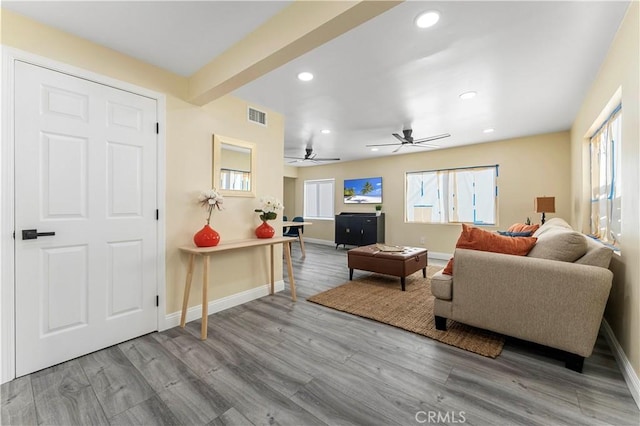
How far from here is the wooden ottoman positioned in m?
3.58

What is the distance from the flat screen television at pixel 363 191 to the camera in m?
6.93

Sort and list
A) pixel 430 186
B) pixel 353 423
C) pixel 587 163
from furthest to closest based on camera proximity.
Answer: pixel 430 186
pixel 587 163
pixel 353 423

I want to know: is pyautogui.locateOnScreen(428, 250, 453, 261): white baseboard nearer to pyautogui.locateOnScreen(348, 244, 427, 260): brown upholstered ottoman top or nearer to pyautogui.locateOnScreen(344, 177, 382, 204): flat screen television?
pyautogui.locateOnScreen(344, 177, 382, 204): flat screen television

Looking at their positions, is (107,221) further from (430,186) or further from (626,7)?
(430,186)

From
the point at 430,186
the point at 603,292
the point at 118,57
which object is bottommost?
the point at 603,292

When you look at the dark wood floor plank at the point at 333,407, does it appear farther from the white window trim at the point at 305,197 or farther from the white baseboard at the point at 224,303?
the white window trim at the point at 305,197

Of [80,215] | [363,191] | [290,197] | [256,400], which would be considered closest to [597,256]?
[256,400]

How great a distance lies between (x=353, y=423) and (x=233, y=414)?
0.66m

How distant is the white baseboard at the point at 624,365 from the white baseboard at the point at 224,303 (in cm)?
313

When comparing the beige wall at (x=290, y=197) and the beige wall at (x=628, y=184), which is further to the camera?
the beige wall at (x=290, y=197)

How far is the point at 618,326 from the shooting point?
6.55ft

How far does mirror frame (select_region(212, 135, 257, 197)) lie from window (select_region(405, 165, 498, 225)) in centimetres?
438

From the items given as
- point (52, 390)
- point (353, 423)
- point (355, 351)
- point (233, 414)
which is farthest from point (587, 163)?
point (52, 390)

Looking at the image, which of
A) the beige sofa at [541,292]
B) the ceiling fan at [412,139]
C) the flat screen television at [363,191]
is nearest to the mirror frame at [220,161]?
the beige sofa at [541,292]
